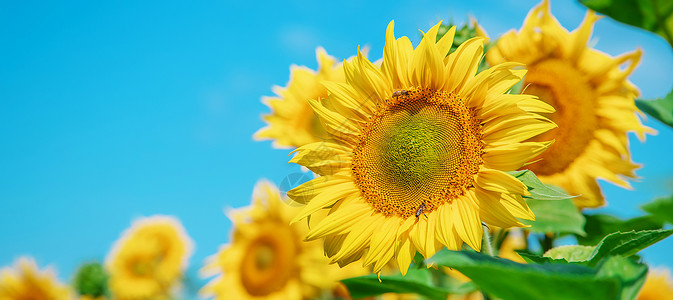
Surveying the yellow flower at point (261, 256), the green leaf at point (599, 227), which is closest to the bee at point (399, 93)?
the green leaf at point (599, 227)

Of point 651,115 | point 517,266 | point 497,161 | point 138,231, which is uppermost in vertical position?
point 138,231

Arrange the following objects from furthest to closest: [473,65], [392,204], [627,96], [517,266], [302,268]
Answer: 1. [302,268]
2. [627,96]
3. [392,204]
4. [473,65]
5. [517,266]

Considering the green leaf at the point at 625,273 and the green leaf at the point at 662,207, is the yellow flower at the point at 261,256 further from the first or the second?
the green leaf at the point at 625,273

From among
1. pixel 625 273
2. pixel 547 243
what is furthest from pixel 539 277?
pixel 547 243

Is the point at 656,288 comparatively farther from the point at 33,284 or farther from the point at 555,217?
the point at 33,284

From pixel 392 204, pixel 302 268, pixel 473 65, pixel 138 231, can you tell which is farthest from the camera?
pixel 138 231

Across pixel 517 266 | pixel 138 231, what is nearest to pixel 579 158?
pixel 517 266

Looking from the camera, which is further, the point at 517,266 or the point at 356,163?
the point at 356,163

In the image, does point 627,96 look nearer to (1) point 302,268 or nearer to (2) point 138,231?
(1) point 302,268
